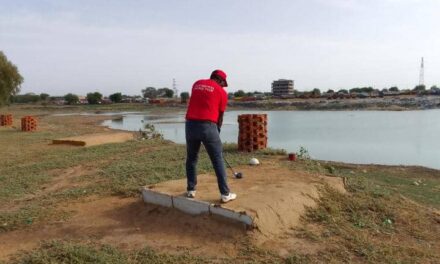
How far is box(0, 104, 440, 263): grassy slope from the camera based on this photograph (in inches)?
174

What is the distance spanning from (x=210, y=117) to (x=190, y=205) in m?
1.14

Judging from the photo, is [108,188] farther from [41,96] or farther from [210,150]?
Answer: [41,96]

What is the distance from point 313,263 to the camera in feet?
14.1

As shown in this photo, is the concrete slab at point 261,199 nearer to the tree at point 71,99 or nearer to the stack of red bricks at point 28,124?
the stack of red bricks at point 28,124

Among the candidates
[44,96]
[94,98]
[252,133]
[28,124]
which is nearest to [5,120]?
[28,124]

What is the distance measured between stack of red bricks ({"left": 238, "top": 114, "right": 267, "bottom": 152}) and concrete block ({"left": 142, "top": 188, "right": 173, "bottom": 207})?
5839 mm

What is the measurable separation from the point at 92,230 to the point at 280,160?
5.66 metres

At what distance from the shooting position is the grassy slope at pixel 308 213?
4426mm

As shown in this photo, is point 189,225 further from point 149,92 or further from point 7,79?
point 149,92

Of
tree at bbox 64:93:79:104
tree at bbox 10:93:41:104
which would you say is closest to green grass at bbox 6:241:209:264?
tree at bbox 64:93:79:104

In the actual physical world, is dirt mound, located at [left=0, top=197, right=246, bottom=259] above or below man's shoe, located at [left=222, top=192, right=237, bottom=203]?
below

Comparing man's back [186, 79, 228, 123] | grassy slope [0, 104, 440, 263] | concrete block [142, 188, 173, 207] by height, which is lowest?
grassy slope [0, 104, 440, 263]

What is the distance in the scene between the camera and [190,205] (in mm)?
5367

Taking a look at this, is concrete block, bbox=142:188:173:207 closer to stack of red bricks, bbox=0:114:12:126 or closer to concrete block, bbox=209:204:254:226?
concrete block, bbox=209:204:254:226
